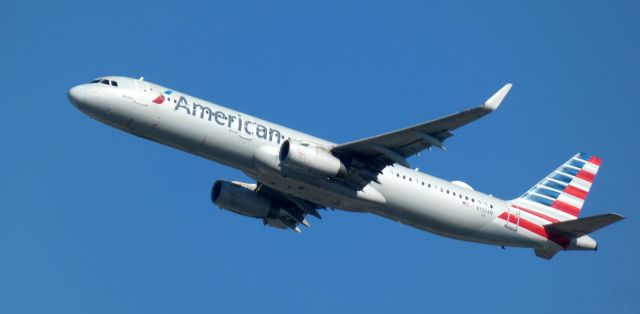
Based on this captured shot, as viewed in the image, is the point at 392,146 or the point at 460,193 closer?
the point at 392,146

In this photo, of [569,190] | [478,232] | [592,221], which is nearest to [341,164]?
[478,232]

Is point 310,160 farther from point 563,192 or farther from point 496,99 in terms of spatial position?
point 563,192

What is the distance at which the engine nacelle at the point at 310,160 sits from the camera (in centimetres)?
4478

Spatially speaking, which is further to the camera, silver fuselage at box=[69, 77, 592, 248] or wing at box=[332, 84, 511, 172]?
silver fuselage at box=[69, 77, 592, 248]

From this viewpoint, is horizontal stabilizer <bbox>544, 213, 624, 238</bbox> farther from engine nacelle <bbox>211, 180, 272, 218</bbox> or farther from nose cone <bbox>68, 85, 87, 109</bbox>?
nose cone <bbox>68, 85, 87, 109</bbox>

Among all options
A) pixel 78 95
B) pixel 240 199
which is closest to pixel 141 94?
pixel 78 95

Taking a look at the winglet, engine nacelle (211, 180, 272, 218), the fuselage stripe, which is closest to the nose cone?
engine nacelle (211, 180, 272, 218)

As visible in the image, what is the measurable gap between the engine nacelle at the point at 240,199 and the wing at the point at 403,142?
820 cm

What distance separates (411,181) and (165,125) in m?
12.6

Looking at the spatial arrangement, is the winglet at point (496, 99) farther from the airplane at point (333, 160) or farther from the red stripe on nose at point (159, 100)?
the red stripe on nose at point (159, 100)

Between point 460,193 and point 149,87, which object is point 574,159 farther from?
point 149,87

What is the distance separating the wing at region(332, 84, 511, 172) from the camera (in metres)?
41.6

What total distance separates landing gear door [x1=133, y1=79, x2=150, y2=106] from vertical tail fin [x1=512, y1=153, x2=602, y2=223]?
21.0m

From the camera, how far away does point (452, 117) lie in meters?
41.6
